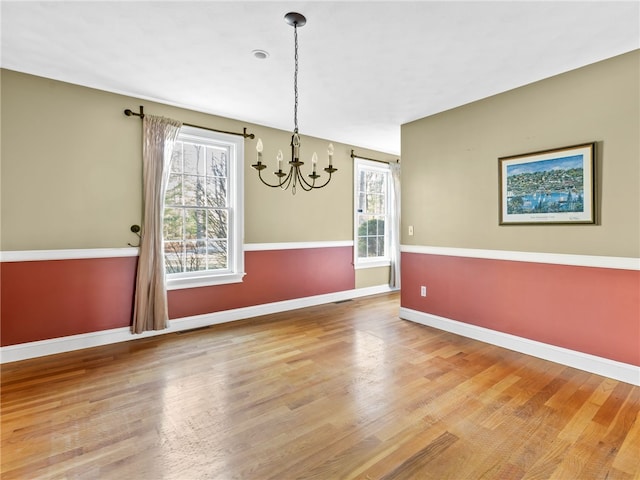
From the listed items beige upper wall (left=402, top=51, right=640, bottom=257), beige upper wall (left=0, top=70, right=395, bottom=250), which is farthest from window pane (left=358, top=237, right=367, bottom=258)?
beige upper wall (left=0, top=70, right=395, bottom=250)

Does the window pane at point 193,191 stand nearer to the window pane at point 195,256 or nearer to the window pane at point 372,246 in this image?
the window pane at point 195,256

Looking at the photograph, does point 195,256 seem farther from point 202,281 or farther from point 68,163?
point 68,163

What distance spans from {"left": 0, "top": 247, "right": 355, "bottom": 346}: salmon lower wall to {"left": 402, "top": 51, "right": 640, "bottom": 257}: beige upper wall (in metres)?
2.14

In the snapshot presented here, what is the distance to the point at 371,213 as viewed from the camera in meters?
5.92

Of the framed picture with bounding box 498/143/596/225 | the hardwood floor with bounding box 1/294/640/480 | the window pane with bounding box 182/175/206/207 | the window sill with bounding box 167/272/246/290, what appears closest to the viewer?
the hardwood floor with bounding box 1/294/640/480

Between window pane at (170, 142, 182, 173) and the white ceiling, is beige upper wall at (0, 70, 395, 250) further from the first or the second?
window pane at (170, 142, 182, 173)

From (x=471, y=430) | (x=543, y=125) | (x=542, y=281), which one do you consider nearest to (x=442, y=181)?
(x=543, y=125)

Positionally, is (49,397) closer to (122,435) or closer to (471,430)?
(122,435)

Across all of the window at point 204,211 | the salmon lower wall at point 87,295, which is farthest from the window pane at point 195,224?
the salmon lower wall at point 87,295

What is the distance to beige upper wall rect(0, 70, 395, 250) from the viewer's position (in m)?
2.95

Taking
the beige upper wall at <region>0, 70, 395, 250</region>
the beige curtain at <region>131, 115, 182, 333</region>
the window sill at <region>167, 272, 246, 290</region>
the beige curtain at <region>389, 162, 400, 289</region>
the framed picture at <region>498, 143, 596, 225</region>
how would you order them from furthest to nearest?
the beige curtain at <region>389, 162, 400, 289</region>
the window sill at <region>167, 272, 246, 290</region>
the beige curtain at <region>131, 115, 182, 333</region>
the beige upper wall at <region>0, 70, 395, 250</region>
the framed picture at <region>498, 143, 596, 225</region>

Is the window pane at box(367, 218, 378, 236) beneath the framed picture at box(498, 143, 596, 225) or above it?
beneath

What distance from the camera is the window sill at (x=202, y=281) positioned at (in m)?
3.79

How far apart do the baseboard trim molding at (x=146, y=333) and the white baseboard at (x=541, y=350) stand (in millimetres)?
1569
